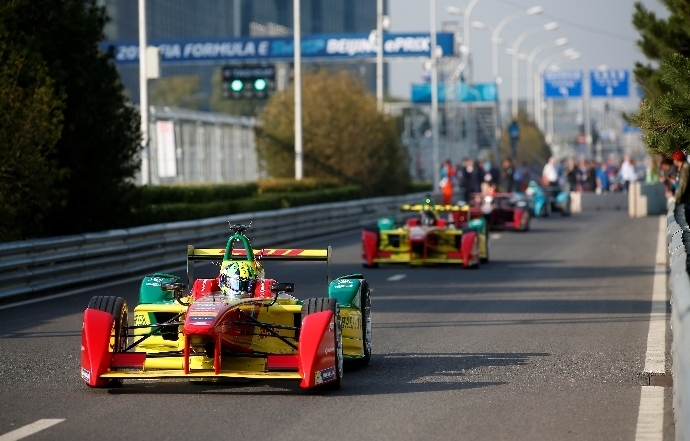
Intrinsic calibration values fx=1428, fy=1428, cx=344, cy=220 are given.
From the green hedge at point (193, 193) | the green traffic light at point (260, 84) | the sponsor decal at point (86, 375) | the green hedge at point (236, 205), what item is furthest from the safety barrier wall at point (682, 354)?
the green traffic light at point (260, 84)

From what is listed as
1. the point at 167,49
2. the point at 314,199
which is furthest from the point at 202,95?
the point at 314,199

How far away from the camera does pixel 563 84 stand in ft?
305

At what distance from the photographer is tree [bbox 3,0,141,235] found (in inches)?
840

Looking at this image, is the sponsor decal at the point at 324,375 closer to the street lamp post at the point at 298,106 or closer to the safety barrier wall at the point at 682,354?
the safety barrier wall at the point at 682,354

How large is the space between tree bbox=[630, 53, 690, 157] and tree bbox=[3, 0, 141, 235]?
415 inches

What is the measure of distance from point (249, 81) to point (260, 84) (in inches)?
14.3

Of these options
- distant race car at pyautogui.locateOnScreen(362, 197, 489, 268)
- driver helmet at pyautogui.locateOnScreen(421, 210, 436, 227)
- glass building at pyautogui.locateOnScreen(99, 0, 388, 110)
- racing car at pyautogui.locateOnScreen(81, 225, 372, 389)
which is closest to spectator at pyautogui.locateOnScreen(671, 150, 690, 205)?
distant race car at pyautogui.locateOnScreen(362, 197, 489, 268)

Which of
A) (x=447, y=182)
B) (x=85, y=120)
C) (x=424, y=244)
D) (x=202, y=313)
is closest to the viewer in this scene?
(x=202, y=313)

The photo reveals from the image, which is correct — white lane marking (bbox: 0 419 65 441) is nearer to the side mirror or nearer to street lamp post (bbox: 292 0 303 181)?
the side mirror

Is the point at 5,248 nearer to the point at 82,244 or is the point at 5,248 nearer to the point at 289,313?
the point at 82,244

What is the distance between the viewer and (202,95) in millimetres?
102750

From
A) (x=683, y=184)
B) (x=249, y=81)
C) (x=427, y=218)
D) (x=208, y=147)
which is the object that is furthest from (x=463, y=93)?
(x=427, y=218)

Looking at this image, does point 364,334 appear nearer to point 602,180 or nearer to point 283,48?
point 602,180

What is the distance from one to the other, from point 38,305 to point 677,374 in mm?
10730
